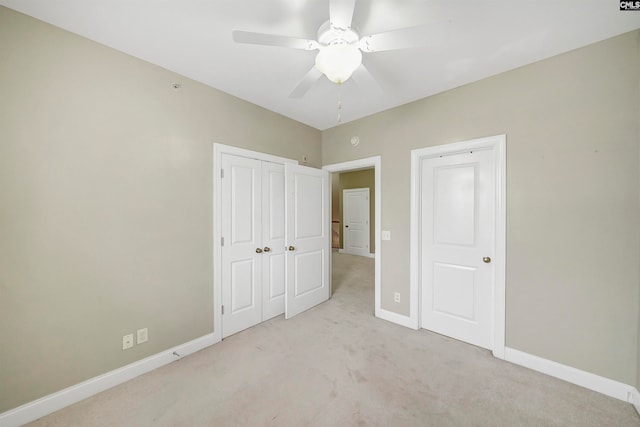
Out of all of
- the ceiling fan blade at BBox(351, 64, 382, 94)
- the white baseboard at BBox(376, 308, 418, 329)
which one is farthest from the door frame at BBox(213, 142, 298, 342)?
the white baseboard at BBox(376, 308, 418, 329)

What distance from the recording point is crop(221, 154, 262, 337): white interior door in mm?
2570

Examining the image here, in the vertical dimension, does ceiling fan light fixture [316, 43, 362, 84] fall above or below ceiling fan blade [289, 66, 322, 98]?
below

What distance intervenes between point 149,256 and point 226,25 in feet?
6.40

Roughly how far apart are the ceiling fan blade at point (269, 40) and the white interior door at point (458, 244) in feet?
6.28

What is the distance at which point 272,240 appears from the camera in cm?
303

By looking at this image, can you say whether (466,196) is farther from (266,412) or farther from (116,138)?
(116,138)

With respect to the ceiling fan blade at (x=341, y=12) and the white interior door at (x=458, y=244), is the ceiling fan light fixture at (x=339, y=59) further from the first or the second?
the white interior door at (x=458, y=244)

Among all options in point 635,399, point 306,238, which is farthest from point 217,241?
point 635,399

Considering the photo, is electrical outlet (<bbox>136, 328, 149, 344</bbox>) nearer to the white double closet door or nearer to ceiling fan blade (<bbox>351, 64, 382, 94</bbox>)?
the white double closet door

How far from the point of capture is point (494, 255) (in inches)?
88.8

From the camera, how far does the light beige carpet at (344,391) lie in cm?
155

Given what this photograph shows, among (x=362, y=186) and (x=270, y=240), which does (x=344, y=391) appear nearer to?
(x=270, y=240)

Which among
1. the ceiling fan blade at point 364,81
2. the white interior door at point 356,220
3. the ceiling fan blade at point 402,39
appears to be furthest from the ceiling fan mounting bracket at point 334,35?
the white interior door at point 356,220

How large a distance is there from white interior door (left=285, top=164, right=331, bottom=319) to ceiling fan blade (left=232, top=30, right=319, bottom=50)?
5.31ft
